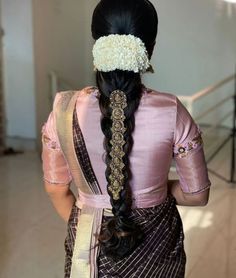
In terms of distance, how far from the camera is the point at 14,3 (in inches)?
181

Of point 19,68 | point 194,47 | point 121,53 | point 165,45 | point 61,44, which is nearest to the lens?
point 121,53

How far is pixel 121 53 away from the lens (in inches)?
39.9

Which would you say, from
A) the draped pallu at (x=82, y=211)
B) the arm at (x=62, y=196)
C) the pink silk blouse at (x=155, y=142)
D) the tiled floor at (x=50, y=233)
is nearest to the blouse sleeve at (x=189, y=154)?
the pink silk blouse at (x=155, y=142)

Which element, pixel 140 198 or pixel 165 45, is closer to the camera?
pixel 140 198

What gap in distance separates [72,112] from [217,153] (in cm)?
397

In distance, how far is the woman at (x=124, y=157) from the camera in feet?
3.36

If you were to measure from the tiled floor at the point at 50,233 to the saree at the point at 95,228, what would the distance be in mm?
1381

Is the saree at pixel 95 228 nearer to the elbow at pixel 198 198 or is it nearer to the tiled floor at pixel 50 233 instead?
the elbow at pixel 198 198

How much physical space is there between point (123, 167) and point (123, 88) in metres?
0.17

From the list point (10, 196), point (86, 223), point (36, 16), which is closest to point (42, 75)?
point (36, 16)

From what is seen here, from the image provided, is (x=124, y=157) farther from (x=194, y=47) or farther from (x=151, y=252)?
(x=194, y=47)

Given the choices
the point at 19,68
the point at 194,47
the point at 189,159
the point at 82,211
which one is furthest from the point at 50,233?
the point at 194,47

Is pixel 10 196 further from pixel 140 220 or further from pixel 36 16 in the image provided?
pixel 140 220

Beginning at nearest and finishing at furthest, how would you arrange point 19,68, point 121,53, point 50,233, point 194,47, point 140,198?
point 121,53
point 140,198
point 50,233
point 19,68
point 194,47
